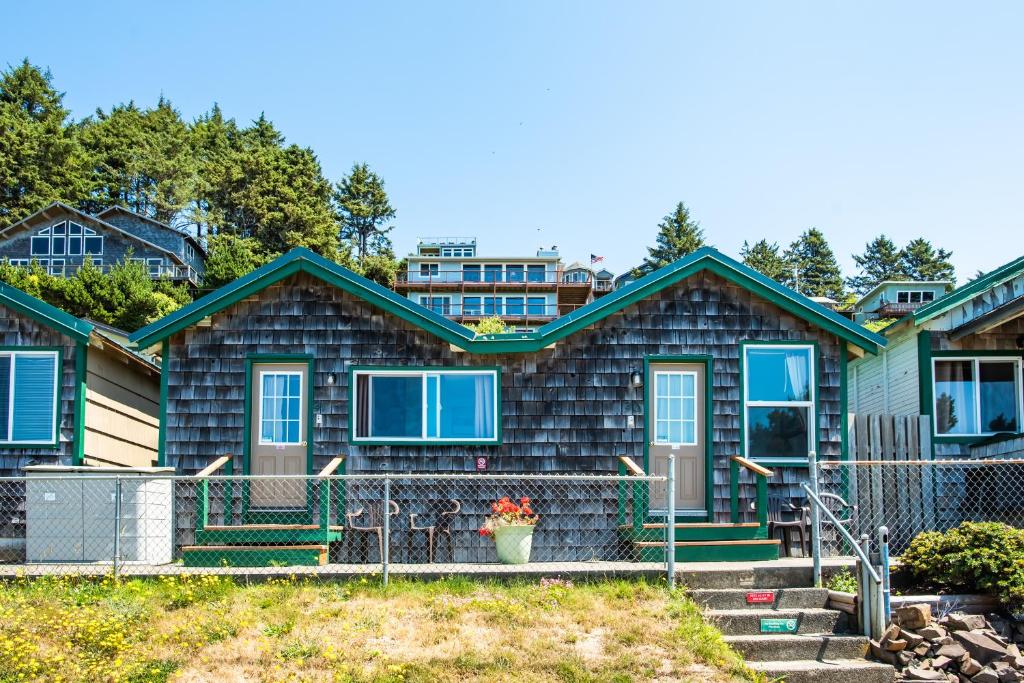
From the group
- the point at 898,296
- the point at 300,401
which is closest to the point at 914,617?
the point at 300,401

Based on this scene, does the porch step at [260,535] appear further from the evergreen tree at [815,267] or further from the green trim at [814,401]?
the evergreen tree at [815,267]

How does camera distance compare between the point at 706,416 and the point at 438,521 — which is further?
the point at 706,416

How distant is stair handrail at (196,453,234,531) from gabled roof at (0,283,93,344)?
2.48 metres

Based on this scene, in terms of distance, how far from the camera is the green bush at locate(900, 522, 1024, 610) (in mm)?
11773

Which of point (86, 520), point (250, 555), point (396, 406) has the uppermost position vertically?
point (396, 406)

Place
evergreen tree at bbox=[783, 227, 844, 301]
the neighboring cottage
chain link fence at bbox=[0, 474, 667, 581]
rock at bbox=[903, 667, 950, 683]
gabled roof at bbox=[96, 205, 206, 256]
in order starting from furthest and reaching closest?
evergreen tree at bbox=[783, 227, 844, 301] < gabled roof at bbox=[96, 205, 206, 256] < the neighboring cottage < chain link fence at bbox=[0, 474, 667, 581] < rock at bbox=[903, 667, 950, 683]

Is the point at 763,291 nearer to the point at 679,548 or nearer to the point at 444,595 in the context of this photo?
the point at 679,548

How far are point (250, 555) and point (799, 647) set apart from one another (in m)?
6.11

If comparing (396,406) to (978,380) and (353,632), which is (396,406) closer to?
(353,632)

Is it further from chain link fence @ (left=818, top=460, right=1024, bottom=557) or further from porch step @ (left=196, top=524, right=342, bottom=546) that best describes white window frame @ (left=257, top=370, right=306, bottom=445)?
chain link fence @ (left=818, top=460, right=1024, bottom=557)

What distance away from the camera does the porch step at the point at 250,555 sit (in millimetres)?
12750

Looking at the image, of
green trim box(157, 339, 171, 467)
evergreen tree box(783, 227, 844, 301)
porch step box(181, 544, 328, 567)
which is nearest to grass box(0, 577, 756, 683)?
porch step box(181, 544, 328, 567)

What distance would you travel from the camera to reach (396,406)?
14.8 metres

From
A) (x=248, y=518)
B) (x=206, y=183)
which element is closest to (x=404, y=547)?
(x=248, y=518)
